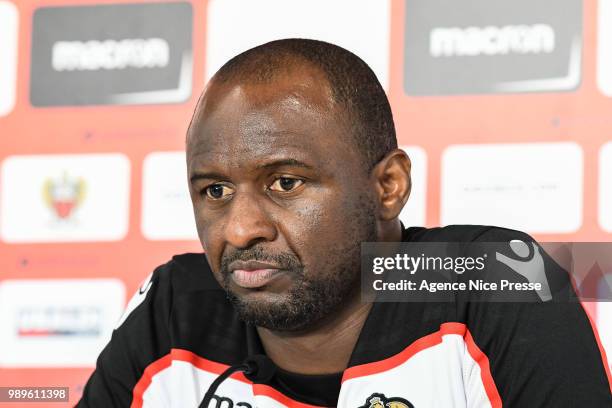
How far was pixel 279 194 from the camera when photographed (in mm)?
1062

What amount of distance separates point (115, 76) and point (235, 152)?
0.93 metres

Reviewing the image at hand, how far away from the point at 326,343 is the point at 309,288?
4.5 inches

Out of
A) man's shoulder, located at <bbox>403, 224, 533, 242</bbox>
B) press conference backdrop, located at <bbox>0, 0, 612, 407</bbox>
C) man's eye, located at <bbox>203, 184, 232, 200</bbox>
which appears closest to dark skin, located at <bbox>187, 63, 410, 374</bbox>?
man's eye, located at <bbox>203, 184, 232, 200</bbox>

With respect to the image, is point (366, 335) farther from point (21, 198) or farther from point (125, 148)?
point (21, 198)

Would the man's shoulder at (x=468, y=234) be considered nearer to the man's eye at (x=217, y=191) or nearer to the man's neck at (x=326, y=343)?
the man's neck at (x=326, y=343)

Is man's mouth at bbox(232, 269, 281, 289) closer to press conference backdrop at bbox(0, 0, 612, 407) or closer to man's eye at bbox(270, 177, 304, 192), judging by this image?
man's eye at bbox(270, 177, 304, 192)

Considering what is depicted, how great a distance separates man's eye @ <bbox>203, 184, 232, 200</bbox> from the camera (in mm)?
1085

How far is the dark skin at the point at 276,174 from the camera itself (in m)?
1.05

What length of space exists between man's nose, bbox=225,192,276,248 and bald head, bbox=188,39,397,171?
12cm

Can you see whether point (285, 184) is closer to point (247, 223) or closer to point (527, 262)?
point (247, 223)

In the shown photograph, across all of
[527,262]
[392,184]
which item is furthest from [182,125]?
[527,262]

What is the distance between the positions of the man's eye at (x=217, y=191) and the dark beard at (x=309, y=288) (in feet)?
0.25

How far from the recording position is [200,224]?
1119mm

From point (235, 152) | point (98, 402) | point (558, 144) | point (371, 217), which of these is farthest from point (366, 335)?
point (558, 144)
